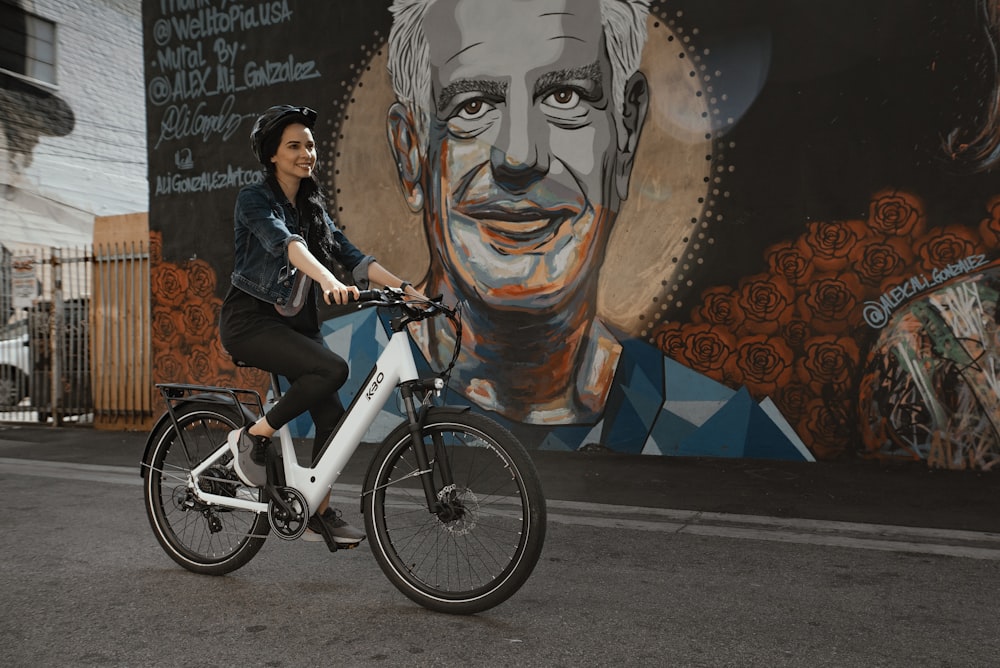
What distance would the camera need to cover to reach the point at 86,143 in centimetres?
1741

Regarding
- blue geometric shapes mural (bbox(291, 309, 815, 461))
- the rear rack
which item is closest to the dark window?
blue geometric shapes mural (bbox(291, 309, 815, 461))

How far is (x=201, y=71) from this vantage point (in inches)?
382

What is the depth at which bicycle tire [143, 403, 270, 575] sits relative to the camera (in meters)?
3.83

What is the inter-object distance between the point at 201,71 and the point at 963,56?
7.78 meters

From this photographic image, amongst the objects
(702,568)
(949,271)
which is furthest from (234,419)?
(949,271)

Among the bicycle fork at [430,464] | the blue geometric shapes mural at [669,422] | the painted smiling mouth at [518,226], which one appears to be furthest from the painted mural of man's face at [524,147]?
the bicycle fork at [430,464]

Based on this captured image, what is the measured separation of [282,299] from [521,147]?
4.71 metres

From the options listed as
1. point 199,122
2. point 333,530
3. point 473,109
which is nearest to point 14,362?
point 199,122

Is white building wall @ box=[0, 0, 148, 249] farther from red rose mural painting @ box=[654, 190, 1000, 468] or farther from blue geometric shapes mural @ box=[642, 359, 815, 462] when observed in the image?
red rose mural painting @ box=[654, 190, 1000, 468]

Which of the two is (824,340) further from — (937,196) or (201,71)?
(201,71)

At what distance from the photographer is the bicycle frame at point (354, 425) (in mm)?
3445

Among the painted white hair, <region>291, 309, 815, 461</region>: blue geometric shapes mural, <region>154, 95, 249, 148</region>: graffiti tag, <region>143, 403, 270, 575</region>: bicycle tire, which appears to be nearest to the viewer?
<region>143, 403, 270, 575</region>: bicycle tire

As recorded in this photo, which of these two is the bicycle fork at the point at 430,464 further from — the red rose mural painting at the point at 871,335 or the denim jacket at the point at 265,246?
the red rose mural painting at the point at 871,335

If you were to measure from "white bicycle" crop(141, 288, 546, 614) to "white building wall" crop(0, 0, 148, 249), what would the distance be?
48.0 feet
